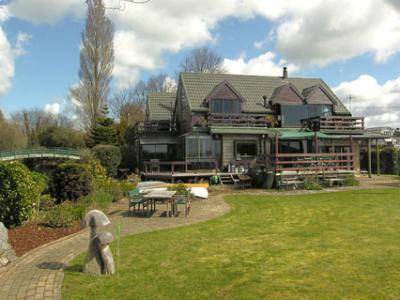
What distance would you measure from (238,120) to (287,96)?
6076 mm

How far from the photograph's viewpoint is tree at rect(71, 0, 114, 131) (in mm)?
40375

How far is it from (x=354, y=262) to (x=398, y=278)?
2.98 feet

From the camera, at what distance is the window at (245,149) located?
25384 mm

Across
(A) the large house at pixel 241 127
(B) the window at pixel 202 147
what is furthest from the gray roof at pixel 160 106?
(B) the window at pixel 202 147

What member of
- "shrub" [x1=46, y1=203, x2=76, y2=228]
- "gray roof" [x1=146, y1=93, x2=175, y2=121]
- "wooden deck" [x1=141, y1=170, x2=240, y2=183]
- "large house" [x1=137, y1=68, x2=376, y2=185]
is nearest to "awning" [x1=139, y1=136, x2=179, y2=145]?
"large house" [x1=137, y1=68, x2=376, y2=185]

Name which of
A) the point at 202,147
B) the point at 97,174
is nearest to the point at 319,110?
the point at 202,147

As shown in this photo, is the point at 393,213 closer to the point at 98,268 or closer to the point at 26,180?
the point at 98,268

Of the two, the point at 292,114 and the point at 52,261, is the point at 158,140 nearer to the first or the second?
the point at 292,114

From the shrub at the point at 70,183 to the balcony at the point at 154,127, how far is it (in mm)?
15406

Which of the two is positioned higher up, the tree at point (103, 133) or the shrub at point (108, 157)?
the tree at point (103, 133)

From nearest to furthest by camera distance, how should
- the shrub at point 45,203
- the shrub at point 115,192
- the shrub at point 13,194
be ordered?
the shrub at point 13,194 → the shrub at point 45,203 → the shrub at point 115,192

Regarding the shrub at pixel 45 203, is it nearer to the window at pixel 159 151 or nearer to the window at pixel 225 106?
the window at pixel 159 151

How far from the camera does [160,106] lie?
33.9 metres

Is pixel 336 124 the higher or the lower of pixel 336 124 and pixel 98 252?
the higher
